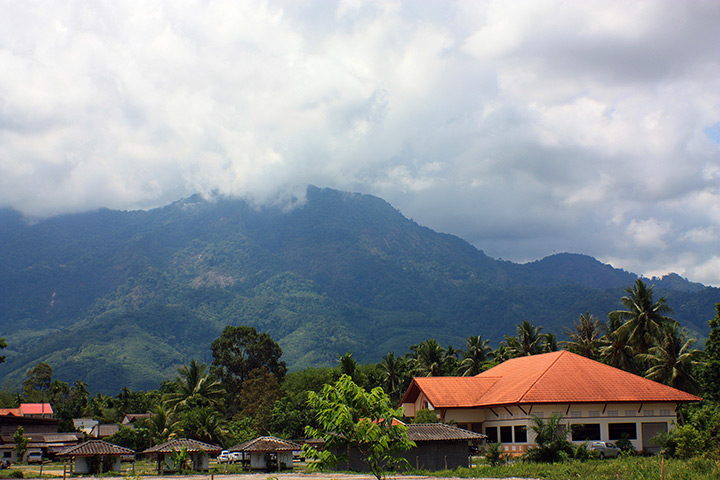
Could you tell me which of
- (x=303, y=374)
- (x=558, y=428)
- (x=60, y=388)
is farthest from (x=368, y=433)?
(x=60, y=388)

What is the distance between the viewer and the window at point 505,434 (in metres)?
46.7

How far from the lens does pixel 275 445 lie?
53000 millimetres

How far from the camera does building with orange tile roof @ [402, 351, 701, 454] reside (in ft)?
147

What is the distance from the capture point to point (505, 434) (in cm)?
4731

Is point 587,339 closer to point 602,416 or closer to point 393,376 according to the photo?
point 602,416

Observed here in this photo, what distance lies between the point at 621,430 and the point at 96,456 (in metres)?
40.7

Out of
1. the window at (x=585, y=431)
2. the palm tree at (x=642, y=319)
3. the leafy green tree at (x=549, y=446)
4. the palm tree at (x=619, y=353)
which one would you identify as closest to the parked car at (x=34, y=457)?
the leafy green tree at (x=549, y=446)

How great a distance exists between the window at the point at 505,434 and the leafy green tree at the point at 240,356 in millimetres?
63562

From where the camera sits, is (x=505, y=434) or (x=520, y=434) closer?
(x=520, y=434)

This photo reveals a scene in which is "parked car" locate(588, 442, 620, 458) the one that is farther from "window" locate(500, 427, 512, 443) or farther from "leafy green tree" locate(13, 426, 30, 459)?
"leafy green tree" locate(13, 426, 30, 459)

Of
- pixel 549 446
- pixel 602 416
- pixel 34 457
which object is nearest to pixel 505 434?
pixel 602 416

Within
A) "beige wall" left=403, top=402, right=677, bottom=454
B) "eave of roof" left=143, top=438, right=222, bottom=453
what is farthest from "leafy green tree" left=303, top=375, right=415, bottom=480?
"eave of roof" left=143, top=438, right=222, bottom=453

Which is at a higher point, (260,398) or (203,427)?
(260,398)

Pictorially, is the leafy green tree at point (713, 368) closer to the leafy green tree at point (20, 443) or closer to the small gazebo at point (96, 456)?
the small gazebo at point (96, 456)
